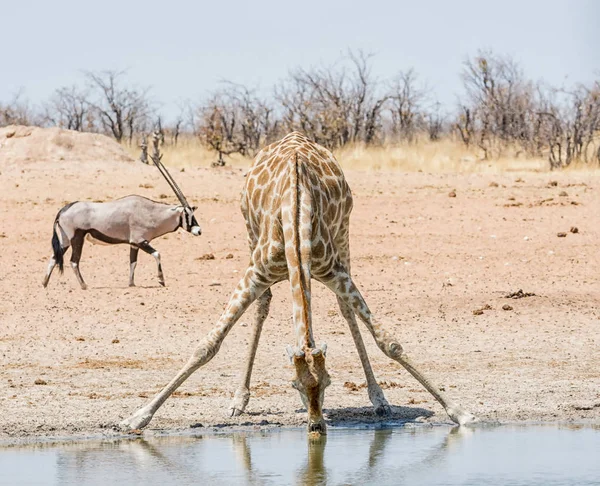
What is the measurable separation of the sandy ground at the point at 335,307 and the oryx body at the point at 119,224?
0.42 meters

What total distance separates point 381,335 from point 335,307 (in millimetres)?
4675

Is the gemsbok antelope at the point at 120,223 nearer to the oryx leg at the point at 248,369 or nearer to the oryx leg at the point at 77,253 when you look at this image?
the oryx leg at the point at 77,253

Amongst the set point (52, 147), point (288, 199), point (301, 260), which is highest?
point (52, 147)

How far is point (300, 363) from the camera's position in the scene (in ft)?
20.0

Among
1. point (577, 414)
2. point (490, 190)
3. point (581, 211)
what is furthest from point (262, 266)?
point (490, 190)

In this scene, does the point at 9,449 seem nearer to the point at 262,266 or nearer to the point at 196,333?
the point at 262,266

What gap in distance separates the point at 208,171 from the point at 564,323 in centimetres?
977

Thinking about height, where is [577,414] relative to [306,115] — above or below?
below

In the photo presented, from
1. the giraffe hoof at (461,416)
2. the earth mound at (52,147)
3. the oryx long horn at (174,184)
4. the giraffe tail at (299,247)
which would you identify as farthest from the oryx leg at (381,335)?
the earth mound at (52,147)

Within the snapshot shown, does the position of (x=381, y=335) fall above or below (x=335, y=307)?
above

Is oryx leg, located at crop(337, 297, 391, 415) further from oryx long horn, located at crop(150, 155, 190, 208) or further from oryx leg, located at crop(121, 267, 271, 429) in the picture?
oryx long horn, located at crop(150, 155, 190, 208)

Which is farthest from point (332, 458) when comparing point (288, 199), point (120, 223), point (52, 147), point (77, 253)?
point (52, 147)

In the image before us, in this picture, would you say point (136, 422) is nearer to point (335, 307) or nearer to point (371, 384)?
point (371, 384)

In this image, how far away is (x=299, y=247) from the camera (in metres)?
6.60
